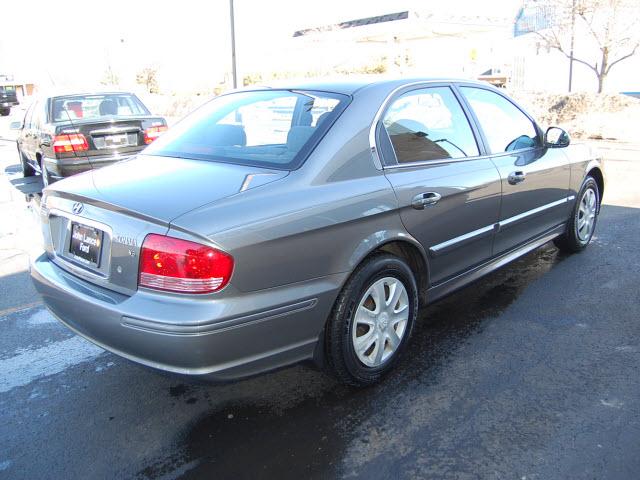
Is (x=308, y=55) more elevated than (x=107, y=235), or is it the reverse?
(x=308, y=55)

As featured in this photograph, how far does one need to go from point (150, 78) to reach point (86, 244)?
107 ft

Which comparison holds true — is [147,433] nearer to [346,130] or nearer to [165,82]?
[346,130]

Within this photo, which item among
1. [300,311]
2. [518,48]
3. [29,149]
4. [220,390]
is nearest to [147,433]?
[220,390]

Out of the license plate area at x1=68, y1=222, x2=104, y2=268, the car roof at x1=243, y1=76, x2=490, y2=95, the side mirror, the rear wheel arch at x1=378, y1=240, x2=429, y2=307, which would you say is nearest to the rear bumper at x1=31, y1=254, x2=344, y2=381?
the license plate area at x1=68, y1=222, x2=104, y2=268

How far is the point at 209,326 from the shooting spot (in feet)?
7.80

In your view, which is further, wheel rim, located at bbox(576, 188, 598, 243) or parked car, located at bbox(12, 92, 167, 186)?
parked car, located at bbox(12, 92, 167, 186)

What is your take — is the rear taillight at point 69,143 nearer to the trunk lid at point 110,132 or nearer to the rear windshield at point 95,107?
the trunk lid at point 110,132

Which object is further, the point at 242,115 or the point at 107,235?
the point at 242,115

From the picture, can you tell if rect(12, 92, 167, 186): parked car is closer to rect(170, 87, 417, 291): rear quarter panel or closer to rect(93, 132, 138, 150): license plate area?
rect(93, 132, 138, 150): license plate area

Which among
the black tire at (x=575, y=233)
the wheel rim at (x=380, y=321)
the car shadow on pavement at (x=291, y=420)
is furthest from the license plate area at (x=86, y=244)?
the black tire at (x=575, y=233)

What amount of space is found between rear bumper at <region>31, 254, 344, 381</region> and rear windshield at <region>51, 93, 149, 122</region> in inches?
252

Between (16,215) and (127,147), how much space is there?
168 cm

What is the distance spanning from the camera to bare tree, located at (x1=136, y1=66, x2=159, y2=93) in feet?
106

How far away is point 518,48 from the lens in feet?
83.3
